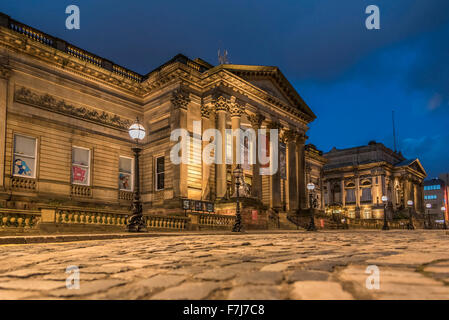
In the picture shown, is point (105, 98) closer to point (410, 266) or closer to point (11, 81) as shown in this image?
point (11, 81)

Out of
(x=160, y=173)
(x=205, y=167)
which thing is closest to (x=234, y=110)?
(x=205, y=167)

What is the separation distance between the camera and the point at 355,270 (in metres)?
3.83

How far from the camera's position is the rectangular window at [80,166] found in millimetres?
24156

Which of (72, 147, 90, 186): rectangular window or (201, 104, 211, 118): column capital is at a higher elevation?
(201, 104, 211, 118): column capital

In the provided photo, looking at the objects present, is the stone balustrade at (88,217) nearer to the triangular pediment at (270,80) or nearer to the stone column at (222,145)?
the stone column at (222,145)

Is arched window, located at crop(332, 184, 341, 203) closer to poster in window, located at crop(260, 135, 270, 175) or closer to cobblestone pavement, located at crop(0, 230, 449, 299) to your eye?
poster in window, located at crop(260, 135, 270, 175)

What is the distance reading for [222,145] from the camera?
27.5m

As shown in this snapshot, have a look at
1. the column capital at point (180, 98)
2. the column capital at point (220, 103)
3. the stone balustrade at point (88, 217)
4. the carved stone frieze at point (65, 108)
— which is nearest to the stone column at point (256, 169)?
the column capital at point (220, 103)

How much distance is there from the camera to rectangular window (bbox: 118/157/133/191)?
88.2ft

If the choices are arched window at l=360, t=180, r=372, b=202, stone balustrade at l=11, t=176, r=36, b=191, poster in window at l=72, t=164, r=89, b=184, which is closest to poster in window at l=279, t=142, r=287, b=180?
poster in window at l=72, t=164, r=89, b=184

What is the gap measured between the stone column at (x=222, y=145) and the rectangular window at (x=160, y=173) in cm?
412

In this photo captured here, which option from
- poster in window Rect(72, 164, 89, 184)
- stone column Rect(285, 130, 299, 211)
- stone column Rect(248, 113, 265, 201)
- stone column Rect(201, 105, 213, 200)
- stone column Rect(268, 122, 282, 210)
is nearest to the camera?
poster in window Rect(72, 164, 89, 184)
